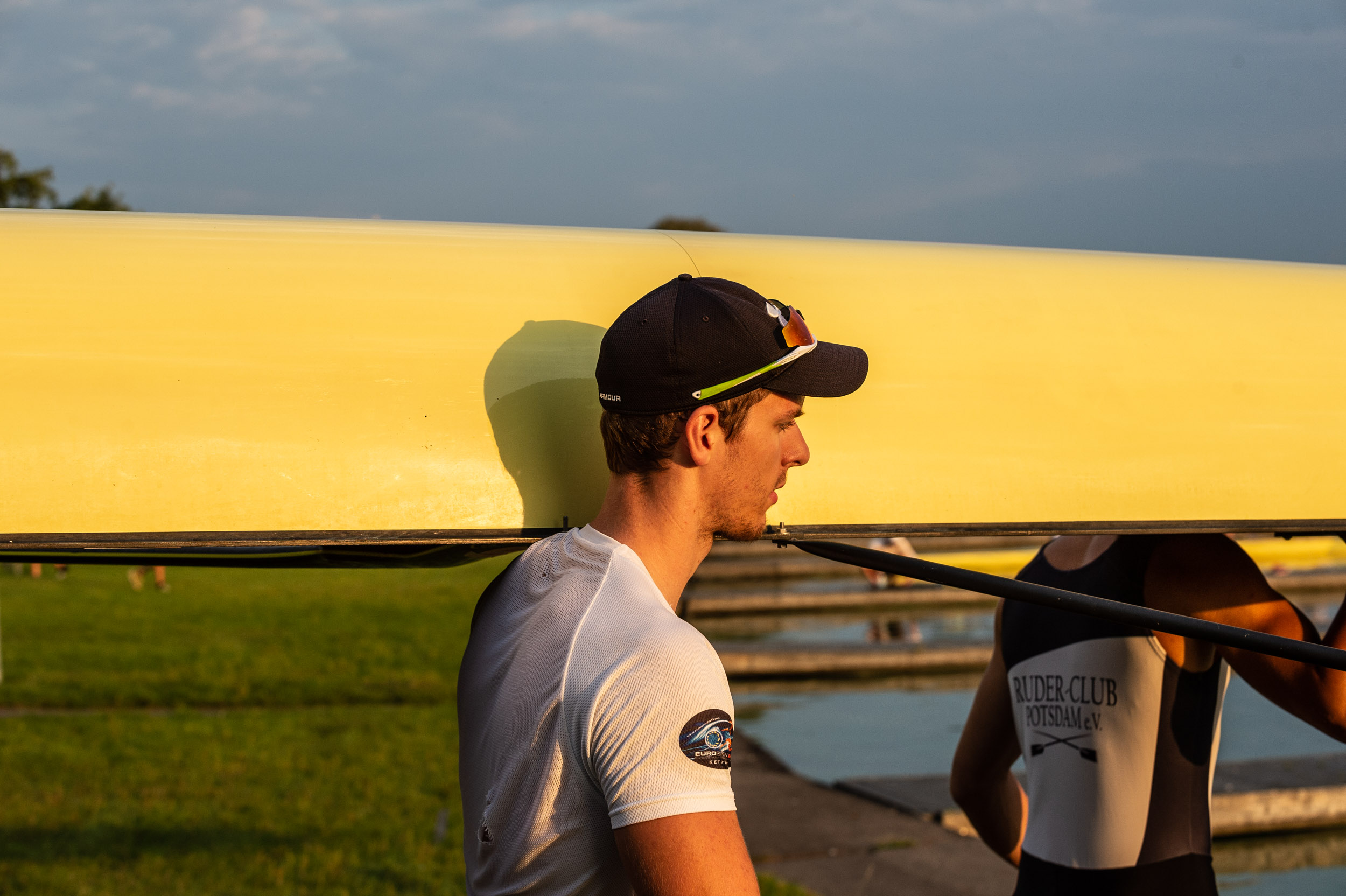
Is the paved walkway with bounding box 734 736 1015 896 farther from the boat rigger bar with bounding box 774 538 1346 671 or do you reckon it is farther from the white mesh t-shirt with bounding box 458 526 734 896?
the white mesh t-shirt with bounding box 458 526 734 896

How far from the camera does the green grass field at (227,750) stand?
208 inches

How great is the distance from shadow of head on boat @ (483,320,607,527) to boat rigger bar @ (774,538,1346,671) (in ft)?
0.98

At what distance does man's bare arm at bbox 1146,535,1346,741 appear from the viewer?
1928 mm

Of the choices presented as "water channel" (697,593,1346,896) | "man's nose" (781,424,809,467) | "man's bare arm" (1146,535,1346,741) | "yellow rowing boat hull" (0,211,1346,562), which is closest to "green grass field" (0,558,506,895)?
"water channel" (697,593,1346,896)

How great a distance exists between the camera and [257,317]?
1.59m

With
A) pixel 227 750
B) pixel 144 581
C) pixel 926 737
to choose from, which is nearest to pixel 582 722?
pixel 227 750

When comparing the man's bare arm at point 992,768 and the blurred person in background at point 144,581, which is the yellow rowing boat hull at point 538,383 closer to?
the man's bare arm at point 992,768

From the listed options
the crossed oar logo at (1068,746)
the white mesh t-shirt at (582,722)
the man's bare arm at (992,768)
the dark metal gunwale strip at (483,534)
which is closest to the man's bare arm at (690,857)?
the white mesh t-shirt at (582,722)

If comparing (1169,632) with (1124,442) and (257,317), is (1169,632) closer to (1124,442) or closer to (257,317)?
(1124,442)

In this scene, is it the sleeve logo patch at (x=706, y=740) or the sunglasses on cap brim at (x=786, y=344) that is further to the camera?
the sunglasses on cap brim at (x=786, y=344)

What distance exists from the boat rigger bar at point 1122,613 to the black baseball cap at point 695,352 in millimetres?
301

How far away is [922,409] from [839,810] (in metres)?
4.78

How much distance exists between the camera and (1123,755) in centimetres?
225

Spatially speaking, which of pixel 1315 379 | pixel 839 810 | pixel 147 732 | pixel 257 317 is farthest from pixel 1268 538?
pixel 257 317
